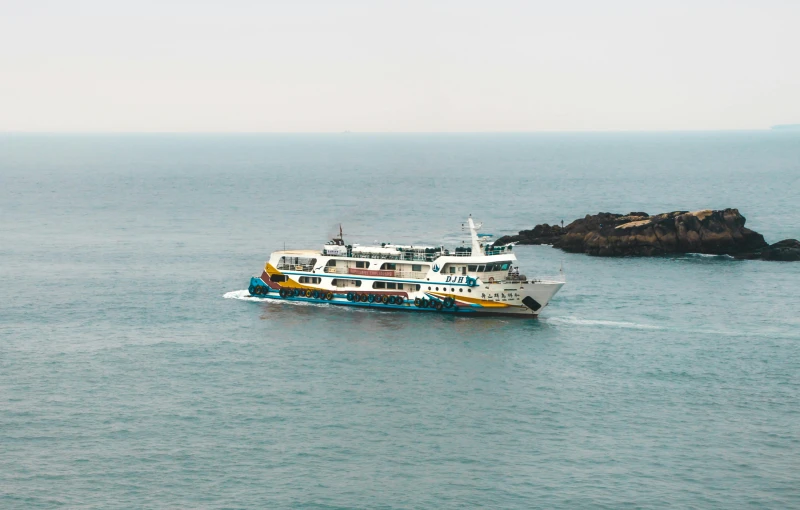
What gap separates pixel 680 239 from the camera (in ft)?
430

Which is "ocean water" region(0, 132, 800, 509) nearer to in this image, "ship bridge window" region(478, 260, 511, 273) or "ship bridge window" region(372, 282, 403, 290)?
"ship bridge window" region(372, 282, 403, 290)

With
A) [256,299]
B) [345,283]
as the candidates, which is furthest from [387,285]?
[256,299]

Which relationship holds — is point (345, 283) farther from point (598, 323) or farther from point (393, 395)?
point (393, 395)

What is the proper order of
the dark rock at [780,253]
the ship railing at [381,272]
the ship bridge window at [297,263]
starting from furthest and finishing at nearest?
the dark rock at [780,253]
the ship bridge window at [297,263]
the ship railing at [381,272]

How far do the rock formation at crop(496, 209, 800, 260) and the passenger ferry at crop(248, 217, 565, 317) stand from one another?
110 feet

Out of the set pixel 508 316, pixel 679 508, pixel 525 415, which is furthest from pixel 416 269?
pixel 679 508

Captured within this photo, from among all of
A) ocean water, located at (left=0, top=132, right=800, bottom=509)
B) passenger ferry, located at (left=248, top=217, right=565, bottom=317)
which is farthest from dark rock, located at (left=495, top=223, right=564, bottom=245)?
passenger ferry, located at (left=248, top=217, right=565, bottom=317)

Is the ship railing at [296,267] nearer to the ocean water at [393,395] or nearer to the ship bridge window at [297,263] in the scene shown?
the ship bridge window at [297,263]

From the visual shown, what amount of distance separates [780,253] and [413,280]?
2010 inches

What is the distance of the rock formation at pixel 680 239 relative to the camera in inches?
5069

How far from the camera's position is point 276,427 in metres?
64.8

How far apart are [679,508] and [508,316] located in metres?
41.5

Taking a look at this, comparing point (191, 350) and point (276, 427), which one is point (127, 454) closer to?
point (276, 427)

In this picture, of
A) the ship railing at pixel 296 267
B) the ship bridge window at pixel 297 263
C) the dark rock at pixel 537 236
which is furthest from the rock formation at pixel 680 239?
the ship railing at pixel 296 267
